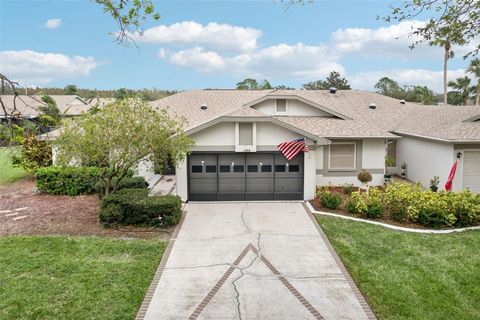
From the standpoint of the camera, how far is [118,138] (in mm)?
11703

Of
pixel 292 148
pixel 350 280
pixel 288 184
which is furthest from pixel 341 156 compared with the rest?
pixel 350 280

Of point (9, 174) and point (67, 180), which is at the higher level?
point (67, 180)

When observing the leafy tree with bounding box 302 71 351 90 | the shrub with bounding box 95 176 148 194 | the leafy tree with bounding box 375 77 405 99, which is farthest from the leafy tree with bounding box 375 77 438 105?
the shrub with bounding box 95 176 148 194

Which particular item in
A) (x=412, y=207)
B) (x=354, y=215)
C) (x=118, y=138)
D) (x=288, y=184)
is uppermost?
(x=118, y=138)

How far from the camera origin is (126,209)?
11.8 meters

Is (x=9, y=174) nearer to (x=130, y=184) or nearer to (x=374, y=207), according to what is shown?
(x=130, y=184)

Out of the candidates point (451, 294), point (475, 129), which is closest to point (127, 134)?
point (451, 294)

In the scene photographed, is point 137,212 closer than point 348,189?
Yes

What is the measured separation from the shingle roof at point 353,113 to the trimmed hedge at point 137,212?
466 cm

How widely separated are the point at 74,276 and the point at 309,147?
1006 cm

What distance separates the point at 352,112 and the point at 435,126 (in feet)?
17.3

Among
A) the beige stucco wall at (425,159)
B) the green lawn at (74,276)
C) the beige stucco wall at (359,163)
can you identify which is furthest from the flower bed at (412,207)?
the green lawn at (74,276)

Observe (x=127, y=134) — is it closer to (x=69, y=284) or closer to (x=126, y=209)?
(x=126, y=209)

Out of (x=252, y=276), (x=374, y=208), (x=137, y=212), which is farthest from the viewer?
(x=374, y=208)
